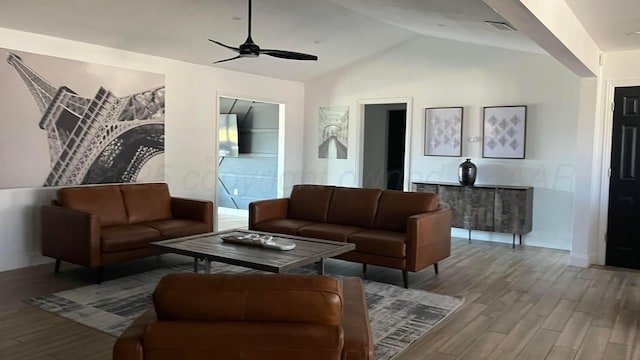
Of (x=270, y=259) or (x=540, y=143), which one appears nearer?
(x=270, y=259)

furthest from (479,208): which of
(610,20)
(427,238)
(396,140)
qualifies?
(396,140)

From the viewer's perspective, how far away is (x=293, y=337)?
175 cm

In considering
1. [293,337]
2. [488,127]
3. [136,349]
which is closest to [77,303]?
[136,349]

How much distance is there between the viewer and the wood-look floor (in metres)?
3.33

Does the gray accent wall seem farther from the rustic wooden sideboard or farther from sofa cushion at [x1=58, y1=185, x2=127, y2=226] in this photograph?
sofa cushion at [x1=58, y1=185, x2=127, y2=226]

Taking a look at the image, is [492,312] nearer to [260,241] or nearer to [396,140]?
[260,241]

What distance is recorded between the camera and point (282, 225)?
555 centimetres

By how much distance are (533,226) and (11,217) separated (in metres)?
6.38

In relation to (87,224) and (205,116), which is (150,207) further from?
(205,116)

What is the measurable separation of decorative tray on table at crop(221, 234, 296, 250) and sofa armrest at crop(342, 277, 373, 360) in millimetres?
1734

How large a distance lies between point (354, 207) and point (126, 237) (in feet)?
7.74

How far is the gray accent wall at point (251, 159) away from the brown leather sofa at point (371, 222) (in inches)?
162

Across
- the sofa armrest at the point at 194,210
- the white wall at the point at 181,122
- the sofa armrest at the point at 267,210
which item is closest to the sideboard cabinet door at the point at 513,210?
the sofa armrest at the point at 267,210

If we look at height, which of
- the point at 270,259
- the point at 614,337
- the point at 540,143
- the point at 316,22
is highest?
the point at 316,22
